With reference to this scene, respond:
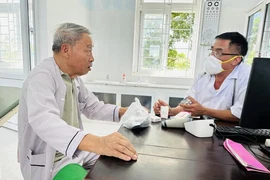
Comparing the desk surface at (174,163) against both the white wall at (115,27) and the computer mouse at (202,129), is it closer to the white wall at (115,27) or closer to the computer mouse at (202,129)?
the computer mouse at (202,129)

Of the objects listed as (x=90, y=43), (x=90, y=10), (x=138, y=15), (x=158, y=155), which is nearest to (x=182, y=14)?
(x=138, y=15)

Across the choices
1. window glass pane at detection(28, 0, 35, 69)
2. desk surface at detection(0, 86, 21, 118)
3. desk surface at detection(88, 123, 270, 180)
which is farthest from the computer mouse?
window glass pane at detection(28, 0, 35, 69)

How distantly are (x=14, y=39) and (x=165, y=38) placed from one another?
7.05 feet

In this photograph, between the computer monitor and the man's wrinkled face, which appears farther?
the man's wrinkled face

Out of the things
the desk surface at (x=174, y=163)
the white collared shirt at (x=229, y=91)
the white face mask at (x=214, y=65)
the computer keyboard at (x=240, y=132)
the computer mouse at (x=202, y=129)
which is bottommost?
the desk surface at (x=174, y=163)

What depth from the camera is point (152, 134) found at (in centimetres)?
104

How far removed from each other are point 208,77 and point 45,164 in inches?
51.4

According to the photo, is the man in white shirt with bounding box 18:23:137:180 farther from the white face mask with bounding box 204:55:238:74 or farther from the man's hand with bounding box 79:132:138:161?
Result: the white face mask with bounding box 204:55:238:74

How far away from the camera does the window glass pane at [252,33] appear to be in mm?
2480

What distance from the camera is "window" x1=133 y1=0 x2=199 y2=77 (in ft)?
10.6

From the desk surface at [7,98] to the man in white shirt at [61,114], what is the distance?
1.11m

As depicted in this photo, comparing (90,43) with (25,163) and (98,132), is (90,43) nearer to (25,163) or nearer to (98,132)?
(25,163)

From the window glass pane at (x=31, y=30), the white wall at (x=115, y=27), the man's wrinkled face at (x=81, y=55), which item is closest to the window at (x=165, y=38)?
the white wall at (x=115, y=27)

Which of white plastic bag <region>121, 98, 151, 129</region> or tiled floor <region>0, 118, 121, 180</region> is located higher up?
white plastic bag <region>121, 98, 151, 129</region>
